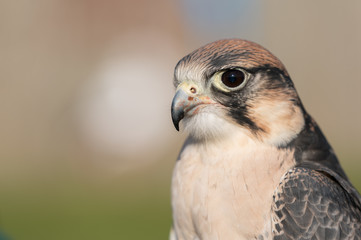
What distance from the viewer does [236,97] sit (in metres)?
3.30

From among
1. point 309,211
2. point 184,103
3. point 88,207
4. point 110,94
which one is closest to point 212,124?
point 184,103

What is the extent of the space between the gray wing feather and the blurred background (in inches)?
263

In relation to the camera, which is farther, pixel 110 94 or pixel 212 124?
pixel 110 94

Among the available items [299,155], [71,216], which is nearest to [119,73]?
[71,216]

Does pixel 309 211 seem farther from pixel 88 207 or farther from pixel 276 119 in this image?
pixel 88 207

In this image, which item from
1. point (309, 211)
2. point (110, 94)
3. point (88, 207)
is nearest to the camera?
point (309, 211)

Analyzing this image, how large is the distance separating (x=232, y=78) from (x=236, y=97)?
11 centimetres

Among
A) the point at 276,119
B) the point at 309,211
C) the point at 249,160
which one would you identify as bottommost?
the point at 309,211

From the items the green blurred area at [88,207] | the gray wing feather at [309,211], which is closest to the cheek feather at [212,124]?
the gray wing feather at [309,211]

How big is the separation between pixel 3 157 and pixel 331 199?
12264 mm

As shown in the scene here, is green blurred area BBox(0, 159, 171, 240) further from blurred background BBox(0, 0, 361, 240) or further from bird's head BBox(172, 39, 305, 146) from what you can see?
bird's head BBox(172, 39, 305, 146)

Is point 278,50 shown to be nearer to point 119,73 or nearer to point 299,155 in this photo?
point 119,73

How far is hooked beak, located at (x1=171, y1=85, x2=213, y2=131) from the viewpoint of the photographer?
130 inches

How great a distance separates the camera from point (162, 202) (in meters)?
10.5
